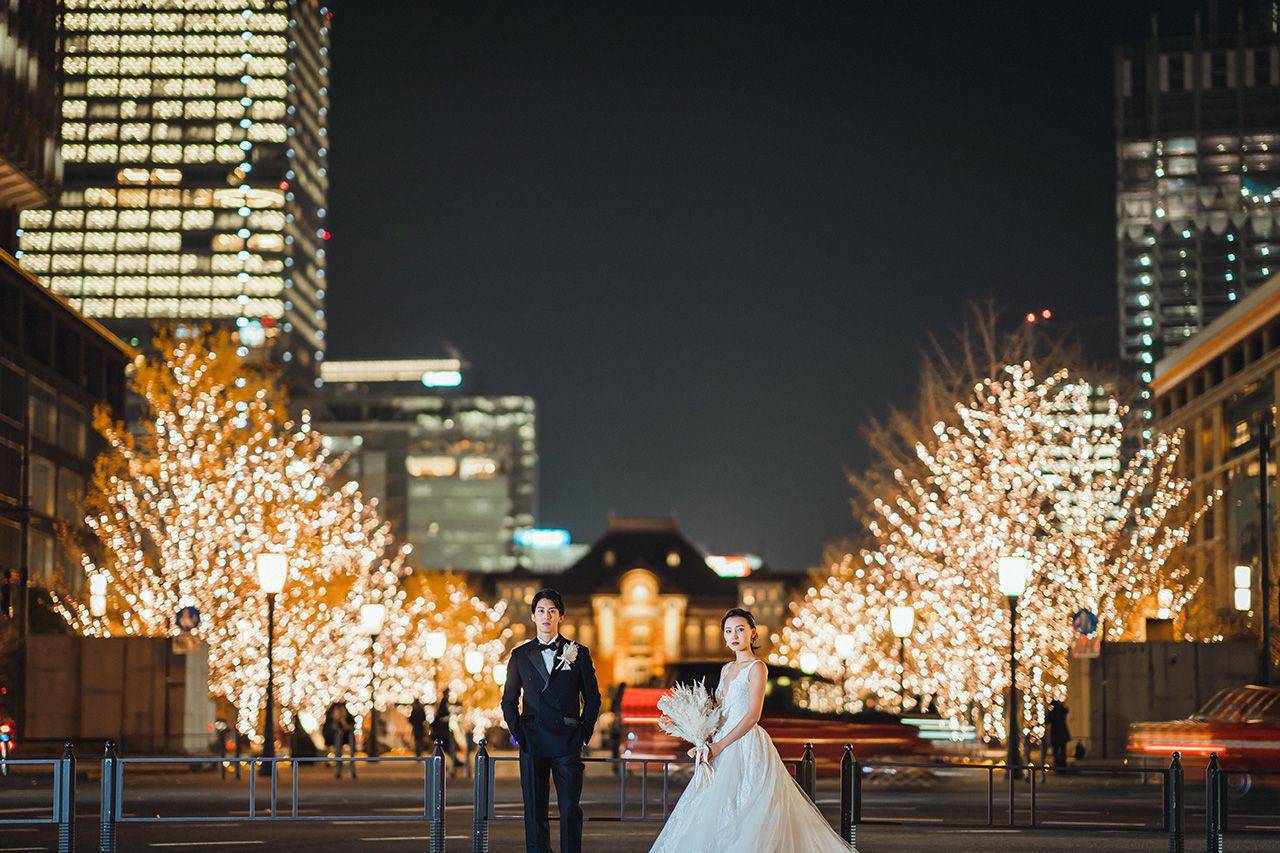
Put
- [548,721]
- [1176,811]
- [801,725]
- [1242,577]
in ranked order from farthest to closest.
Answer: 1. [1242,577]
2. [801,725]
3. [1176,811]
4. [548,721]

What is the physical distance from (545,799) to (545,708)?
673 millimetres

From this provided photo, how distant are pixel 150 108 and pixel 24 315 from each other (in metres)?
137

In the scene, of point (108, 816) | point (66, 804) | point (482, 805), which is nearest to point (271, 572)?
point (108, 816)

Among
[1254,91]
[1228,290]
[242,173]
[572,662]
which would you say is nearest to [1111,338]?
[1228,290]

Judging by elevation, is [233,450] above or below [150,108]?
below

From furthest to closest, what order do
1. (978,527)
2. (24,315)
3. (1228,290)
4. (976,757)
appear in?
(1228,290) < (24,315) < (978,527) < (976,757)

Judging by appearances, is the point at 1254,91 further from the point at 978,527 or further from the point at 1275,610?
the point at 978,527

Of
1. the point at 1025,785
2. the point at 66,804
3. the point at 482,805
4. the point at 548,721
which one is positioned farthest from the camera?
the point at 1025,785

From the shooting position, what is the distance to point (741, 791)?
12555 millimetres

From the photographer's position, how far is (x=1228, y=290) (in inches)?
7028

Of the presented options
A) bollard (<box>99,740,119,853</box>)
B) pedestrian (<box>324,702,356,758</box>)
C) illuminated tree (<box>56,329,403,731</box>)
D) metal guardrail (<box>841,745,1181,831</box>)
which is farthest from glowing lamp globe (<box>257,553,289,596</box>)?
bollard (<box>99,740,119,853</box>)

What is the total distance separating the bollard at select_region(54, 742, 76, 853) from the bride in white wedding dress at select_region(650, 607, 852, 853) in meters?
4.78

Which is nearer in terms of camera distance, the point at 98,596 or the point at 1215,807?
the point at 1215,807

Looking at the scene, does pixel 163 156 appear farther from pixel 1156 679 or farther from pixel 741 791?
pixel 741 791
